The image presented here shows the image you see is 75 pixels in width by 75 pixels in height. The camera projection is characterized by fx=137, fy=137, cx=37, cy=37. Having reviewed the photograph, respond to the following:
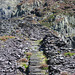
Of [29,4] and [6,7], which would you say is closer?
[29,4]

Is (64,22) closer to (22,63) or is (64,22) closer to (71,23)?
(71,23)

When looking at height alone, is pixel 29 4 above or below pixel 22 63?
above

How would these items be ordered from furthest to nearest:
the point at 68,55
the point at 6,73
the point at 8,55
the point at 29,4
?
the point at 29,4 < the point at 68,55 < the point at 8,55 < the point at 6,73

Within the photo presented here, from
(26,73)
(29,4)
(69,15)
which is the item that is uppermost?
(29,4)

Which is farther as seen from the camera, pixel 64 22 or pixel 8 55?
pixel 64 22

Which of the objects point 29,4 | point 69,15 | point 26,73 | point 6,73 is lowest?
point 26,73

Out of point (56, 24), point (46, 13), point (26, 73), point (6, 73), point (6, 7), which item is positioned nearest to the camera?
point (6, 73)

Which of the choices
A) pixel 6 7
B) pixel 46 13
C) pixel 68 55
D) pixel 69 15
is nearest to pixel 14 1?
pixel 6 7

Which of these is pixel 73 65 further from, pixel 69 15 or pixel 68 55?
pixel 69 15

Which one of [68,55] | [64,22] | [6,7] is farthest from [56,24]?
[6,7]
